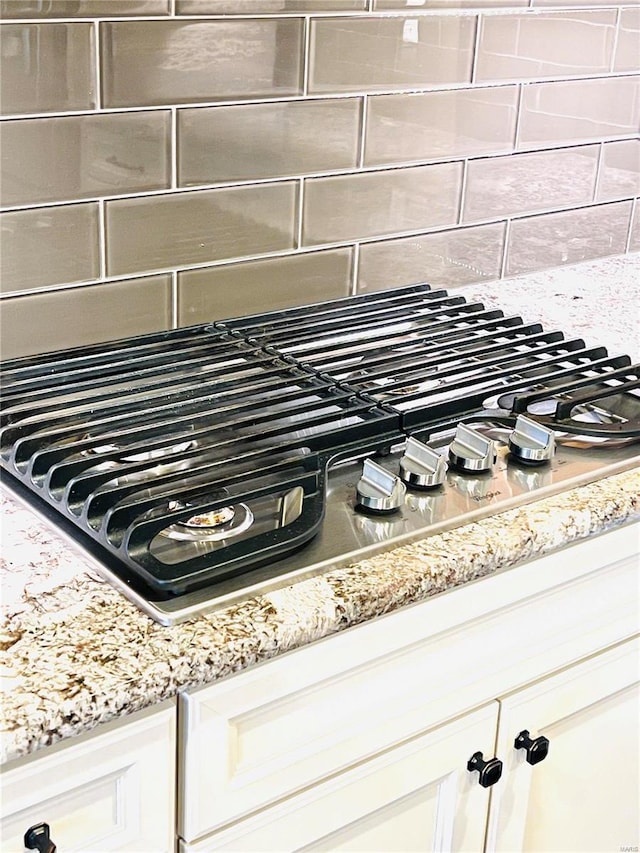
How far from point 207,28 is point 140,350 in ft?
1.37

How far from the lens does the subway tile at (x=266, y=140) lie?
4.69 ft

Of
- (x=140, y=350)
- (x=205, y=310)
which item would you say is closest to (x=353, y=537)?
(x=140, y=350)

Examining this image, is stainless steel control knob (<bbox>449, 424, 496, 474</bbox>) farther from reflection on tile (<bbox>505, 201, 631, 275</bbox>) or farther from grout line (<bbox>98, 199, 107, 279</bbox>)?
reflection on tile (<bbox>505, 201, 631, 275</bbox>)

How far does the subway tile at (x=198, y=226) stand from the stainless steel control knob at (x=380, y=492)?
20.6 inches

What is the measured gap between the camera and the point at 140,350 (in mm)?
1381

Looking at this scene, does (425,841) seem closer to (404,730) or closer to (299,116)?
(404,730)

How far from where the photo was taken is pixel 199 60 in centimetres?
139

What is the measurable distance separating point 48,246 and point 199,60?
307mm

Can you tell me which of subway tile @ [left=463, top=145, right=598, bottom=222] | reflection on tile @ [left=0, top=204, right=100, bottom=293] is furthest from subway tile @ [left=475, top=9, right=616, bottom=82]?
reflection on tile @ [left=0, top=204, right=100, bottom=293]

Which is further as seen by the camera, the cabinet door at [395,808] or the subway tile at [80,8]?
the subway tile at [80,8]

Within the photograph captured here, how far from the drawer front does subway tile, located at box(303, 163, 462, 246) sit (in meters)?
0.66

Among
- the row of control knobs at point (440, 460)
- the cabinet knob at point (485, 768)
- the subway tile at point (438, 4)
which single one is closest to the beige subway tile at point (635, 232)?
the subway tile at point (438, 4)

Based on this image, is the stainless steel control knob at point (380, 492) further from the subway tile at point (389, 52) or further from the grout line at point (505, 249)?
the grout line at point (505, 249)

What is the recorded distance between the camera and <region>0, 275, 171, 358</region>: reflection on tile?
136 cm
